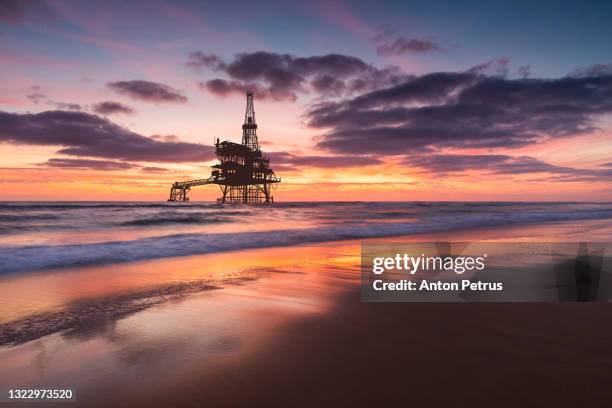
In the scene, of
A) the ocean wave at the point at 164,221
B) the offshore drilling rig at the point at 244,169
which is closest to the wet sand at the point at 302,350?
the ocean wave at the point at 164,221

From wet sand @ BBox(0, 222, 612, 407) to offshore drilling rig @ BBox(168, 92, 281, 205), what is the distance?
214 feet

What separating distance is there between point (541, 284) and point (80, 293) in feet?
25.3

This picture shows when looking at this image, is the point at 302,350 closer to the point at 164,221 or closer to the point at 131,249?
the point at 131,249

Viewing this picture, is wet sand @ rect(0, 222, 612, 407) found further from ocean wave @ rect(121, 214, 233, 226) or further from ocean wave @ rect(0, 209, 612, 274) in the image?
ocean wave @ rect(121, 214, 233, 226)

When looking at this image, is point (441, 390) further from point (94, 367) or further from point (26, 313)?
point (26, 313)

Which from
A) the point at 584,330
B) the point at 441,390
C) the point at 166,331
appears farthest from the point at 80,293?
the point at 584,330

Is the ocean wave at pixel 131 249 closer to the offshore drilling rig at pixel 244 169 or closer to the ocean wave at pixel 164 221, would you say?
the ocean wave at pixel 164 221

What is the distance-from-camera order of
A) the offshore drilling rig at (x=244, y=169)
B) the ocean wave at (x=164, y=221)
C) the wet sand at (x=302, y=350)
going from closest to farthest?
the wet sand at (x=302, y=350), the ocean wave at (x=164, y=221), the offshore drilling rig at (x=244, y=169)

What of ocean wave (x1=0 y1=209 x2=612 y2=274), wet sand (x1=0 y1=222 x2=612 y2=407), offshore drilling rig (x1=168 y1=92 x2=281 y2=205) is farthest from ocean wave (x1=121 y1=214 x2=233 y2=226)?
offshore drilling rig (x1=168 y1=92 x2=281 y2=205)

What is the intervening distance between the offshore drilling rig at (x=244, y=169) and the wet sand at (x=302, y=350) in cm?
6512

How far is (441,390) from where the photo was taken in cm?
273

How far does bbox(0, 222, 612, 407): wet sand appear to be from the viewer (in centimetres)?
273

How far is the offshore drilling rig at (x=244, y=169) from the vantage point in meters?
69.9

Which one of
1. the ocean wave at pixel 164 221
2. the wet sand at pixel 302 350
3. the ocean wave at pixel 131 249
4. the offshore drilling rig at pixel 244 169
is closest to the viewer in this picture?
the wet sand at pixel 302 350
